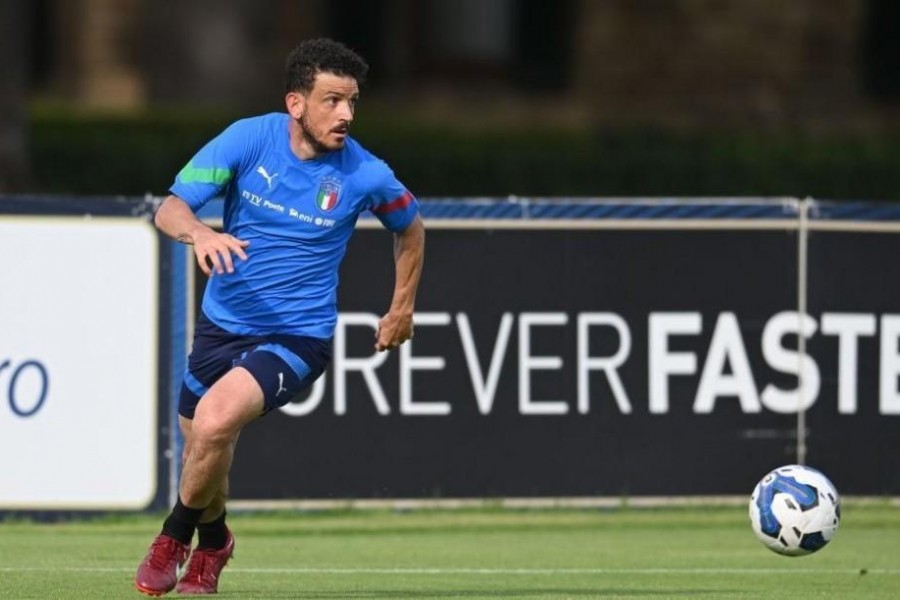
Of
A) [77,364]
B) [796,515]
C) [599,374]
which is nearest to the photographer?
[796,515]

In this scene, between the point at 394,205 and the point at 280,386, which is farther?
the point at 394,205

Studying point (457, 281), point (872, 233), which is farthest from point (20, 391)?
point (872, 233)

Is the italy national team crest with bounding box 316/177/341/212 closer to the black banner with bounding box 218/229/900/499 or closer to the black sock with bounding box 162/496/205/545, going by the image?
the black sock with bounding box 162/496/205/545

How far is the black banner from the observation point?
15.0 metres

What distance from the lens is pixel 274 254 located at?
413 inches

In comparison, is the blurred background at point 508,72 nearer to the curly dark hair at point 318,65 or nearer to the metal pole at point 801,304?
the metal pole at point 801,304

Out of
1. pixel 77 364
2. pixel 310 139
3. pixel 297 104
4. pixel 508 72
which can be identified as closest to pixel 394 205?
pixel 310 139

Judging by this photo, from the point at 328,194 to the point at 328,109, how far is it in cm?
38

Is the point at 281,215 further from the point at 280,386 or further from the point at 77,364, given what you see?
the point at 77,364

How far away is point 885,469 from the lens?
15523mm

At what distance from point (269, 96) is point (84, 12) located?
2677 mm

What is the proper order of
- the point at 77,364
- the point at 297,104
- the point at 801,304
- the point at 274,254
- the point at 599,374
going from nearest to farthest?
the point at 297,104, the point at 274,254, the point at 77,364, the point at 599,374, the point at 801,304

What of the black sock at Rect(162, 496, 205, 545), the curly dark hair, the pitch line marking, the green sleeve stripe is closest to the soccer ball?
the pitch line marking

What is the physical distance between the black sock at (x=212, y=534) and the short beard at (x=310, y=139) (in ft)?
5.54
